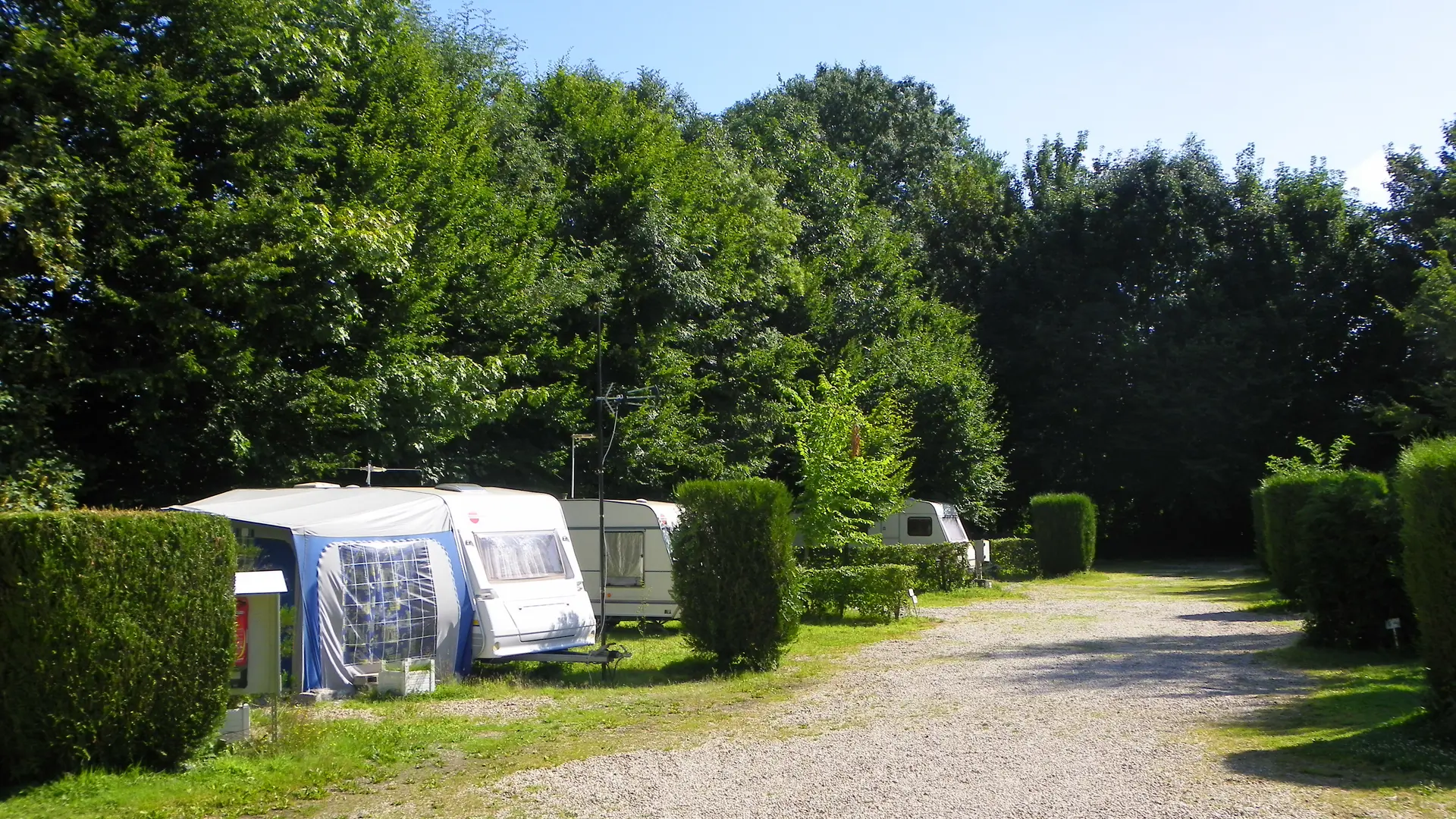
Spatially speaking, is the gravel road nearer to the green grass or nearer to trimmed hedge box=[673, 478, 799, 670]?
the green grass

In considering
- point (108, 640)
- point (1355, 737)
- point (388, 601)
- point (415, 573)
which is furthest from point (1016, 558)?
point (108, 640)

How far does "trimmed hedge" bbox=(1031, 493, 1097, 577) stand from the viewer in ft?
Answer: 103

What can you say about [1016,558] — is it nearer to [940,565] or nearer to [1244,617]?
[940,565]

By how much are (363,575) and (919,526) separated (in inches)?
719

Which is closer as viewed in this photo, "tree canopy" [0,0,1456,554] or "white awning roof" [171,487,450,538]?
"white awning roof" [171,487,450,538]

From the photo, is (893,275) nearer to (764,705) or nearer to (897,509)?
(897,509)

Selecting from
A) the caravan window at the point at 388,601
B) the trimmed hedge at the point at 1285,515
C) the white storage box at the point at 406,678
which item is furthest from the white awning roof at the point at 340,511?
the trimmed hedge at the point at 1285,515

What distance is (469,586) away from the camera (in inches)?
503

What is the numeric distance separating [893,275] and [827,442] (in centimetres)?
1380

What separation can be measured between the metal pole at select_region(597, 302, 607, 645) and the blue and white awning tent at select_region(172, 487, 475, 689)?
244 centimetres

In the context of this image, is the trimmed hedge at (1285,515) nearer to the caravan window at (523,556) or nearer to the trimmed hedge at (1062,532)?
the caravan window at (523,556)

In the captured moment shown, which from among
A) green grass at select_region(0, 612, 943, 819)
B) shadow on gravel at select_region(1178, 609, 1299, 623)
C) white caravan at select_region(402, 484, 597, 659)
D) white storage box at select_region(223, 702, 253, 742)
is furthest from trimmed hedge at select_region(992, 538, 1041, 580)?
white storage box at select_region(223, 702, 253, 742)

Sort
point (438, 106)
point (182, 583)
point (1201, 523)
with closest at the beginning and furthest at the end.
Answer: point (182, 583) → point (438, 106) → point (1201, 523)

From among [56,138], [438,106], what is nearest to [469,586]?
[56,138]
